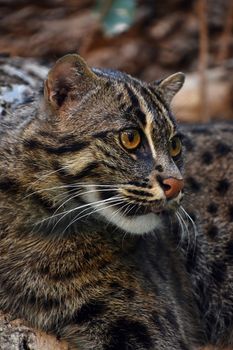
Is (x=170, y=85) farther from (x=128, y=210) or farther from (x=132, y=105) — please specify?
(x=128, y=210)

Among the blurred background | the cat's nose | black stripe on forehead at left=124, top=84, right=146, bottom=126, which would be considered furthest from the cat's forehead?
the blurred background

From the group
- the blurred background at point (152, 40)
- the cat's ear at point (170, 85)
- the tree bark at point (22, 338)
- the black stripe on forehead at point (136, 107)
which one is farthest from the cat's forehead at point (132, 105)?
the blurred background at point (152, 40)

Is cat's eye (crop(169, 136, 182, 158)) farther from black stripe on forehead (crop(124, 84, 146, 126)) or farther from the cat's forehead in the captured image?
black stripe on forehead (crop(124, 84, 146, 126))

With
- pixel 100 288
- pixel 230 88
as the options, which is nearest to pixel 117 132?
pixel 100 288

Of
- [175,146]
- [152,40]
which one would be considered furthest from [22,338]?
[152,40]

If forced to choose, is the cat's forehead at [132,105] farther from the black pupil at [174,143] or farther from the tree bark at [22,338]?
the tree bark at [22,338]

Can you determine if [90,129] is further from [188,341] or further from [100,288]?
[188,341]
